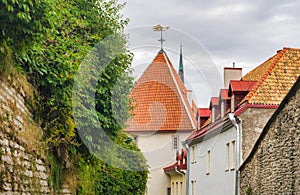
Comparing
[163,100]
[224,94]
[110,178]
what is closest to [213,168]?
[224,94]

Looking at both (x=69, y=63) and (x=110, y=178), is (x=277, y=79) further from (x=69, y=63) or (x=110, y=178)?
(x=69, y=63)

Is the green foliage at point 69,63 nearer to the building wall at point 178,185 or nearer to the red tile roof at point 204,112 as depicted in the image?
the red tile roof at point 204,112

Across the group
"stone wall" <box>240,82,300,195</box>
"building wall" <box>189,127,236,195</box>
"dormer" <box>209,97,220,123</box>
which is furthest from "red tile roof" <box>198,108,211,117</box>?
"stone wall" <box>240,82,300,195</box>

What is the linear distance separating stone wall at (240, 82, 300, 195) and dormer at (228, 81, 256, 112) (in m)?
5.10

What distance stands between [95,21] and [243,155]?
27.4 ft

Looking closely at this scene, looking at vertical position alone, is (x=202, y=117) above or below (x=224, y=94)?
below

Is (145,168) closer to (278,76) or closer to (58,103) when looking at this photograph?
(278,76)

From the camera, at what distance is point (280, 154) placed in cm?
1432

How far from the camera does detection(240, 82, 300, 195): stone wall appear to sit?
42.7ft

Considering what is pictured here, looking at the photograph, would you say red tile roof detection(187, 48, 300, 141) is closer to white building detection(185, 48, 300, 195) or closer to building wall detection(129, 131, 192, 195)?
white building detection(185, 48, 300, 195)

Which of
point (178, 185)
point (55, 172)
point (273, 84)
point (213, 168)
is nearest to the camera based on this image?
point (55, 172)

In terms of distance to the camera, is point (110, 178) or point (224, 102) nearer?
point (224, 102)

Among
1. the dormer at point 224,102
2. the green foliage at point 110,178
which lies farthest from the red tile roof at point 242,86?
the green foliage at point 110,178

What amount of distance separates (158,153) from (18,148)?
108 ft
